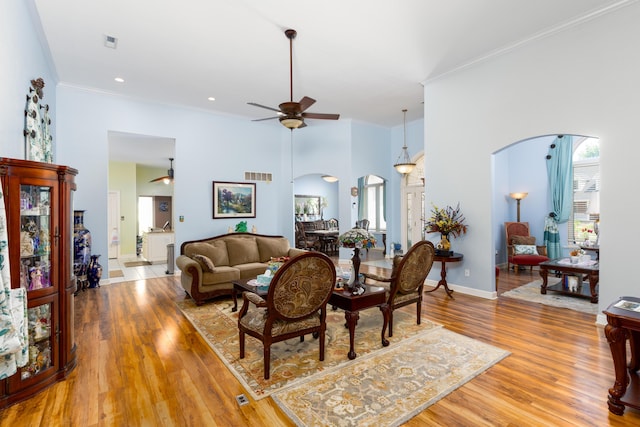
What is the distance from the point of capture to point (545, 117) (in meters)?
4.34

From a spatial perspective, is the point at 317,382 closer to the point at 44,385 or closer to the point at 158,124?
the point at 44,385

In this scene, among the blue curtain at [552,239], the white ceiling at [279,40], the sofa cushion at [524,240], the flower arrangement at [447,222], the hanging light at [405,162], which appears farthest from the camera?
the hanging light at [405,162]

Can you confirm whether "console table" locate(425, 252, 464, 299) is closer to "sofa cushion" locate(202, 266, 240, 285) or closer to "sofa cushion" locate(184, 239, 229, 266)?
"sofa cushion" locate(202, 266, 240, 285)

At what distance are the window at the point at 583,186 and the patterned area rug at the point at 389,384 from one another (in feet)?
18.3

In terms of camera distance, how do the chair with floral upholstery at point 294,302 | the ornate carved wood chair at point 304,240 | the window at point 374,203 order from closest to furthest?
the chair with floral upholstery at point 294,302 → the ornate carved wood chair at point 304,240 → the window at point 374,203

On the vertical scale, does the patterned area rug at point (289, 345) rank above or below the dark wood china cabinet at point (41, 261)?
below

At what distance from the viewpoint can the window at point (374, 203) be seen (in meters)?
12.3

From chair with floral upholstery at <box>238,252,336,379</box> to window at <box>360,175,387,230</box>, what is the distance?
9.61 meters

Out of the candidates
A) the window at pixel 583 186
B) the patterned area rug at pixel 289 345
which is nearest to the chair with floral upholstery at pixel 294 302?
the patterned area rug at pixel 289 345

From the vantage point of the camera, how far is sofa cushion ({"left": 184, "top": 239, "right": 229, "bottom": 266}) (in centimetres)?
557

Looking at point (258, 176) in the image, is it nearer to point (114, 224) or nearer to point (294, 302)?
point (114, 224)

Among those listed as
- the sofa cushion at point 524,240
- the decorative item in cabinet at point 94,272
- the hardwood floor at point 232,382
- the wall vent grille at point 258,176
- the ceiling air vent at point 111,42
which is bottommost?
the hardwood floor at point 232,382

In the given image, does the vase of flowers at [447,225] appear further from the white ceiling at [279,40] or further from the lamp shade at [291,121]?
the lamp shade at [291,121]

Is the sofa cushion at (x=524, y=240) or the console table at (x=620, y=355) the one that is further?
the sofa cushion at (x=524, y=240)
